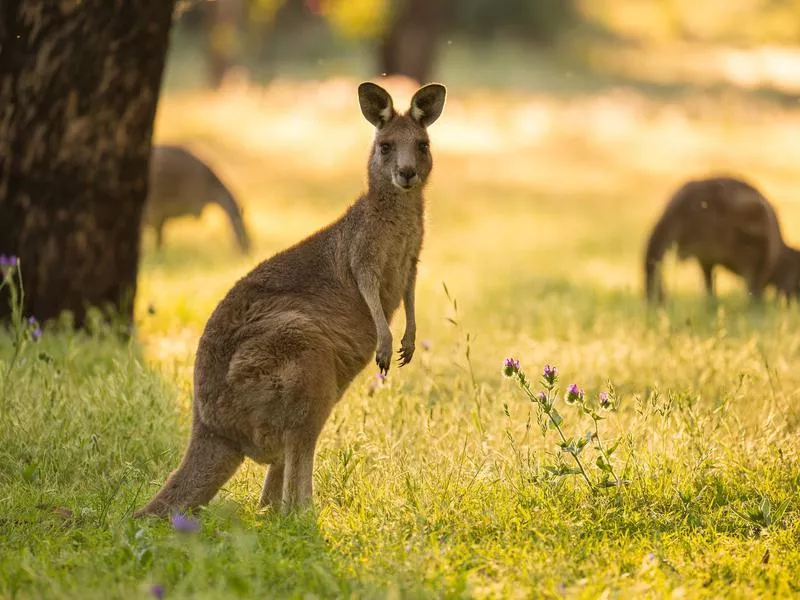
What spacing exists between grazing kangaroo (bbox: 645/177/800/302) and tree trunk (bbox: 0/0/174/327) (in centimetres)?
345

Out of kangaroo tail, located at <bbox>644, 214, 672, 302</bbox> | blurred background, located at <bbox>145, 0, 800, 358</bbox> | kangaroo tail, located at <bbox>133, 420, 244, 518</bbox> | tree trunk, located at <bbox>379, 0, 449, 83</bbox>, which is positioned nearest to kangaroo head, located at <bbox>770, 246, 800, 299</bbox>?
blurred background, located at <bbox>145, 0, 800, 358</bbox>

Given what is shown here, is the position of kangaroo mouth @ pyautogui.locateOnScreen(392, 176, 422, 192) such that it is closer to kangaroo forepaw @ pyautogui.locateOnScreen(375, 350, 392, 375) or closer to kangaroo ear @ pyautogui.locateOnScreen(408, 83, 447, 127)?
kangaroo ear @ pyautogui.locateOnScreen(408, 83, 447, 127)

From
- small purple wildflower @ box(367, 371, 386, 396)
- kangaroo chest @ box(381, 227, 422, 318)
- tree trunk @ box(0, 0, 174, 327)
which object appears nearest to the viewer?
kangaroo chest @ box(381, 227, 422, 318)

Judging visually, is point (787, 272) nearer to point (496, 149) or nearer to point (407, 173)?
point (407, 173)

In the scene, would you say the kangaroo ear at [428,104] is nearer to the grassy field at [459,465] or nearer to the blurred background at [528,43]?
the grassy field at [459,465]

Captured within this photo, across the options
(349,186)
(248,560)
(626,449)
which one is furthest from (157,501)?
(349,186)

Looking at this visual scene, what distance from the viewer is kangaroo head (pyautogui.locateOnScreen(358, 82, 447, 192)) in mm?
4320

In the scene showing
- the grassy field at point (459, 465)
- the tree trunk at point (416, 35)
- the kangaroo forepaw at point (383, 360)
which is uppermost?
the tree trunk at point (416, 35)

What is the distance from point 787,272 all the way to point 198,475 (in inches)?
216

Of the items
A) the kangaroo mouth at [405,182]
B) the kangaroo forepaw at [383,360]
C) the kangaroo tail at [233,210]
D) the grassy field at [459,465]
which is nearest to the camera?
the grassy field at [459,465]

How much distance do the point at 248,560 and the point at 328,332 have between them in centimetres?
96

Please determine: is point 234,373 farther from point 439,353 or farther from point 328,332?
point 439,353

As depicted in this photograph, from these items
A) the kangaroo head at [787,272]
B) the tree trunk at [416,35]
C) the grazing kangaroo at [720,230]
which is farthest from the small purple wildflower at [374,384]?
the tree trunk at [416,35]

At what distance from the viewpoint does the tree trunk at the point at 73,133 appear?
611 centimetres
